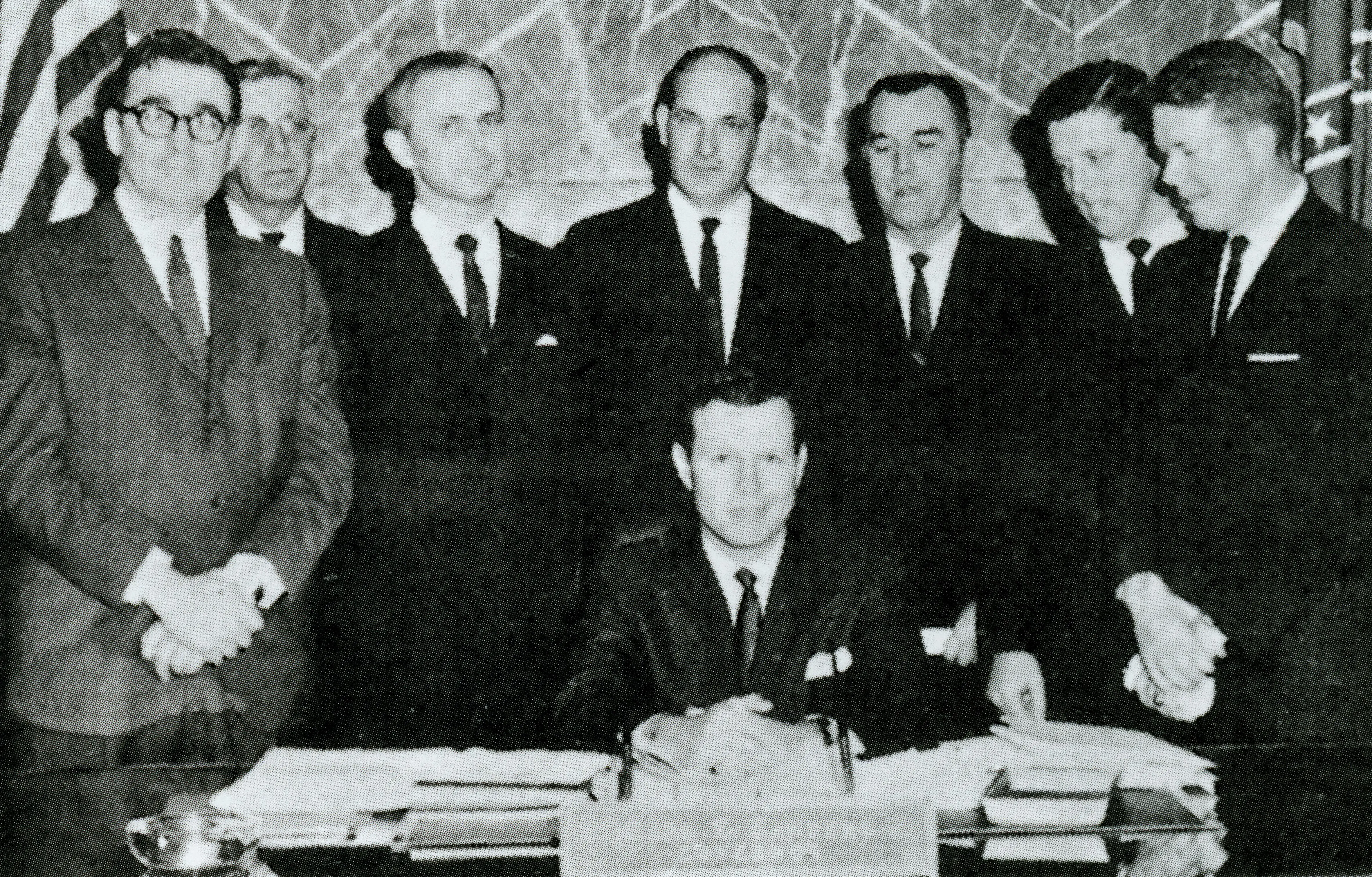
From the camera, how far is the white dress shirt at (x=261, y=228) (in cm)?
380

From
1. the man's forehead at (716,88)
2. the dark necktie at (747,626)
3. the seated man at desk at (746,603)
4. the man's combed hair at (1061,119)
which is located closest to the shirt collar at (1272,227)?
the man's combed hair at (1061,119)

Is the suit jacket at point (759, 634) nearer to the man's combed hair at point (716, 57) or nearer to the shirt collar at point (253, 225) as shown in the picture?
the man's combed hair at point (716, 57)

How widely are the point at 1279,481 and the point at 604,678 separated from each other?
143 cm

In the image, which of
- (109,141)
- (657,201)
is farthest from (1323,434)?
(109,141)

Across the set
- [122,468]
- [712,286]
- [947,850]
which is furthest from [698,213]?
[947,850]

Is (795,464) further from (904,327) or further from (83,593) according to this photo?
(83,593)

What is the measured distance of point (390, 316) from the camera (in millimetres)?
3361

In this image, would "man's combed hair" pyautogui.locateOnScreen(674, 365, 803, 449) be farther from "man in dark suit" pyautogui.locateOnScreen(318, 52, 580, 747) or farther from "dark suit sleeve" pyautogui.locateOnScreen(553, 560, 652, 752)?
"man in dark suit" pyautogui.locateOnScreen(318, 52, 580, 747)

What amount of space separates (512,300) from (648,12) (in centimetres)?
124

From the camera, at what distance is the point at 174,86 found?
3.02 meters

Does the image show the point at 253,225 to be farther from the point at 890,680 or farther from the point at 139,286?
the point at 890,680

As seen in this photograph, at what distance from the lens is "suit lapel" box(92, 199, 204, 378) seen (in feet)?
9.59

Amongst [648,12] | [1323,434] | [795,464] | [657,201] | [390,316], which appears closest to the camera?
[795,464]

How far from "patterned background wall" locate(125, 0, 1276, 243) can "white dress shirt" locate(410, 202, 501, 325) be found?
79 centimetres
